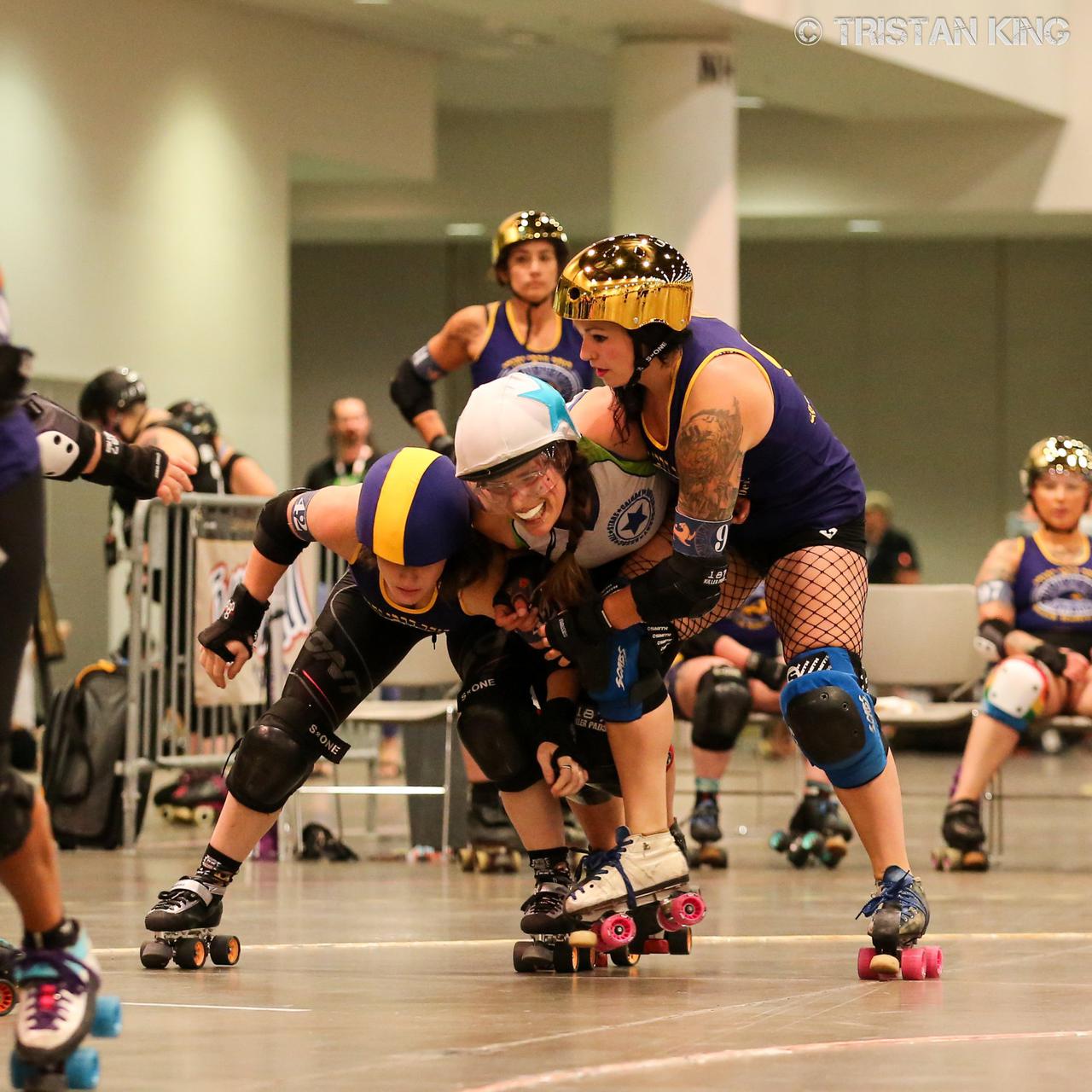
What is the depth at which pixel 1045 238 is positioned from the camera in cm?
1672

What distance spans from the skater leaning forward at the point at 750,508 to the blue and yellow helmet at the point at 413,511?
0.90 ft

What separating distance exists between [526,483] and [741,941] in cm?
136

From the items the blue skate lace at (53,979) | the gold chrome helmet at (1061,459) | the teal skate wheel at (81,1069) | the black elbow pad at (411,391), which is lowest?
the teal skate wheel at (81,1069)

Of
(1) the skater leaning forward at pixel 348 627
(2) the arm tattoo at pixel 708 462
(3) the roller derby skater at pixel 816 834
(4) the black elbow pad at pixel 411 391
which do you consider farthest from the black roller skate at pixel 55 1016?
(4) the black elbow pad at pixel 411 391

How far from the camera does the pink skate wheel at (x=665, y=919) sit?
3756mm

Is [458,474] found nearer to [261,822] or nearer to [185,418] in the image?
[261,822]

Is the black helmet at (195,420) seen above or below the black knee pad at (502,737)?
above

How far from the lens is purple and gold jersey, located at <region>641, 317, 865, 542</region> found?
363cm

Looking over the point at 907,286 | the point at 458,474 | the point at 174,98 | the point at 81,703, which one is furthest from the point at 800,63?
the point at 458,474

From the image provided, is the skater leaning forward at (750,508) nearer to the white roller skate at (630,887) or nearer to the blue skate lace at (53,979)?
the white roller skate at (630,887)

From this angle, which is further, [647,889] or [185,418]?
[185,418]

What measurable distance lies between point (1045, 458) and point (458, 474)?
3.57 metres

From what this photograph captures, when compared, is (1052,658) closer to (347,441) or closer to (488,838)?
(488,838)

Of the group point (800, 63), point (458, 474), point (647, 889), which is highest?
point (800, 63)
